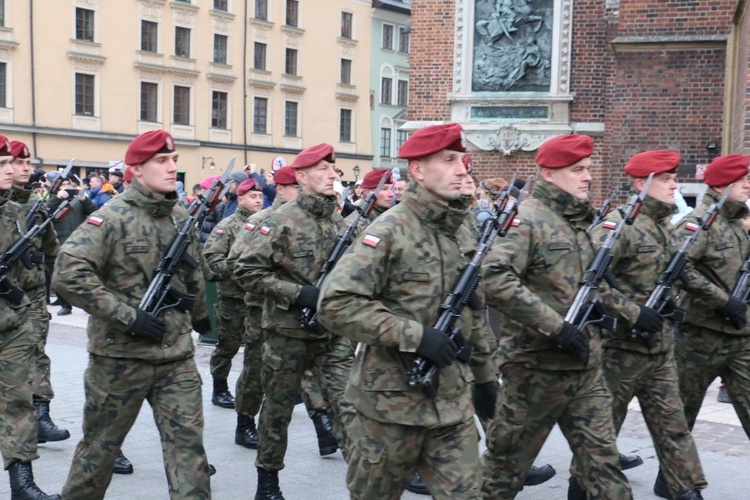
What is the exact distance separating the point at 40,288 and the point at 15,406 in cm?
172

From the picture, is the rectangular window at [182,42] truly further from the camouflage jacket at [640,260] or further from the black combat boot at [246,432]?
the camouflage jacket at [640,260]

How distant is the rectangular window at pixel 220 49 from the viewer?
49.2 metres

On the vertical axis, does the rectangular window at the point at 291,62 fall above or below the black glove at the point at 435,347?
above

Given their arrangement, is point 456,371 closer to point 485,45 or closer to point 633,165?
point 633,165

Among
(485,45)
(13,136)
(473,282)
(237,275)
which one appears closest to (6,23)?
(13,136)

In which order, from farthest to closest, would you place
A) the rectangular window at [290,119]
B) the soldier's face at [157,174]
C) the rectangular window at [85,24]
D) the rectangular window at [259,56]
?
the rectangular window at [290,119] < the rectangular window at [259,56] < the rectangular window at [85,24] < the soldier's face at [157,174]

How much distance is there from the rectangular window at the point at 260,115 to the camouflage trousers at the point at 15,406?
1785 inches

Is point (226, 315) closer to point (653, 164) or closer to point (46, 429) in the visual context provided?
point (46, 429)

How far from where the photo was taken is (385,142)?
59.6 meters

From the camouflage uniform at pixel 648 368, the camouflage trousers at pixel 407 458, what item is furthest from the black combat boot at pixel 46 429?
the camouflage trousers at pixel 407 458

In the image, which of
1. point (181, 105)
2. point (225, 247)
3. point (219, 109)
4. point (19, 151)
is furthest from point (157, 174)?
point (219, 109)

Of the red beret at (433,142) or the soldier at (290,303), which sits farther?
the soldier at (290,303)

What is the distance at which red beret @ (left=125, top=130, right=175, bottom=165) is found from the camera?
575cm

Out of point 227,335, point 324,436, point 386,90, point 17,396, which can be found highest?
point 386,90
